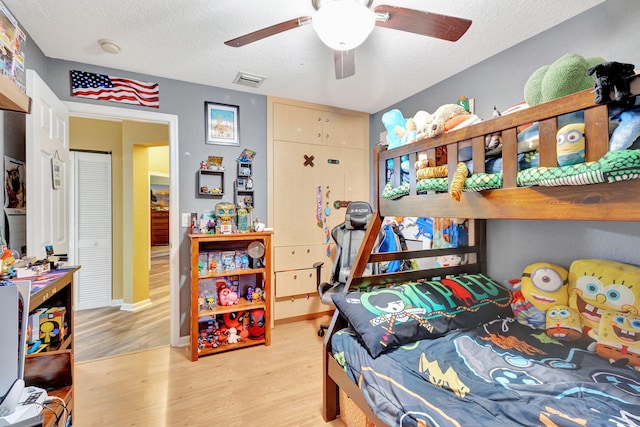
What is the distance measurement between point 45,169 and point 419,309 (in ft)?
8.37

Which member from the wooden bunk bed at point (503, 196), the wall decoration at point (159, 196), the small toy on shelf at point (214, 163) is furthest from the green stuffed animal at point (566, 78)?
the wall decoration at point (159, 196)

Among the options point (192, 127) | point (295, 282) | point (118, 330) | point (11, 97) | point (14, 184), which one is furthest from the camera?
point (295, 282)

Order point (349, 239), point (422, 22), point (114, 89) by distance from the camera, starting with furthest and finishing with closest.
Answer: point (349, 239)
point (114, 89)
point (422, 22)

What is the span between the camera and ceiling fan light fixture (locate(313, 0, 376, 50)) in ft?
4.12

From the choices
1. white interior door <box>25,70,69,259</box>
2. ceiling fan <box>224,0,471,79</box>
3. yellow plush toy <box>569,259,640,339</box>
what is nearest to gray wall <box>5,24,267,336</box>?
white interior door <box>25,70,69,259</box>

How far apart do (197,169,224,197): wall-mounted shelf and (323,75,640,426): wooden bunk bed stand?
1.65 meters

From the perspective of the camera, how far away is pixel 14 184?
183 cm

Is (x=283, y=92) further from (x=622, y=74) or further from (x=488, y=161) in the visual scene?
(x=622, y=74)

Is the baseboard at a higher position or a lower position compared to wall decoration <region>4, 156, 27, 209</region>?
lower

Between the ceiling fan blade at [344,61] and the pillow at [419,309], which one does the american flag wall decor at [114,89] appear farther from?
the pillow at [419,309]

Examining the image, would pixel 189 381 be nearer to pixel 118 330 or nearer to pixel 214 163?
pixel 118 330

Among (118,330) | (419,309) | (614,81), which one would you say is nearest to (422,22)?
(614,81)

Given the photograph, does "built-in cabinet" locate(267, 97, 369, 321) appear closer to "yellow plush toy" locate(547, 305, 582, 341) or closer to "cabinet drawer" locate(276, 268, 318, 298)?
"cabinet drawer" locate(276, 268, 318, 298)

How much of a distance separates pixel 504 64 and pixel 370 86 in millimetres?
1112
